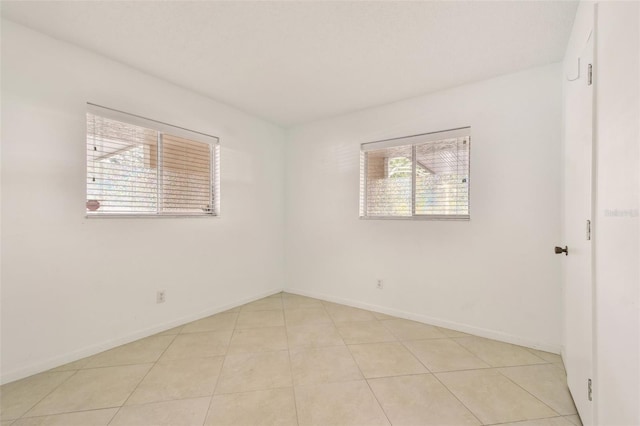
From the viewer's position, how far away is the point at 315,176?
3805mm

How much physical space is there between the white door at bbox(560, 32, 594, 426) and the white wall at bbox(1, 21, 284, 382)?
10.3 ft

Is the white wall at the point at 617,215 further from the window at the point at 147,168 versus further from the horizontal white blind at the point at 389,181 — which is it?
the window at the point at 147,168

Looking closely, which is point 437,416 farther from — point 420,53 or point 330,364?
point 420,53

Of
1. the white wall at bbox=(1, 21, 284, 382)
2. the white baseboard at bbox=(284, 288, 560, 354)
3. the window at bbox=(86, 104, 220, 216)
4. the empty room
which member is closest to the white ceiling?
the empty room

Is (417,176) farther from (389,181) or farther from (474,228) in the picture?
(474,228)

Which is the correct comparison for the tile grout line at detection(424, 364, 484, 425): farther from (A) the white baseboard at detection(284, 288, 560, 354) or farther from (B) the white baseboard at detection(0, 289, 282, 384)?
(B) the white baseboard at detection(0, 289, 282, 384)

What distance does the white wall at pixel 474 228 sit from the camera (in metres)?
2.30

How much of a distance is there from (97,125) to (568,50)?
12.3 feet

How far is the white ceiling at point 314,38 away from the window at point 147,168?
0.53 metres

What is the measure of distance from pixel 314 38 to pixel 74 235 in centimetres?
240

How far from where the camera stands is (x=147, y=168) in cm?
263

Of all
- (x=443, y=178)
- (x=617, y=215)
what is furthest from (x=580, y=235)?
(x=443, y=178)

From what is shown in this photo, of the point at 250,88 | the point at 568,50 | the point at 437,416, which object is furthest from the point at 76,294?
the point at 568,50

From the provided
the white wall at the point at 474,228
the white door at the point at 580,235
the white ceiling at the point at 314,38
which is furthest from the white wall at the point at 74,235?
the white door at the point at 580,235
